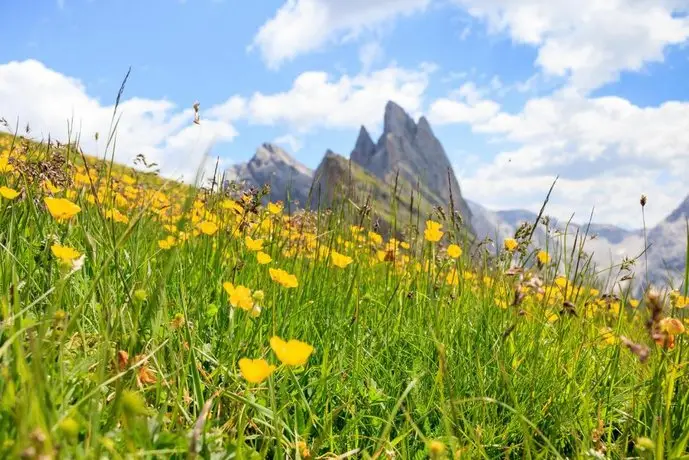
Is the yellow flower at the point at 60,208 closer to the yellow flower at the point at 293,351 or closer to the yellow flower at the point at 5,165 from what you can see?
the yellow flower at the point at 293,351

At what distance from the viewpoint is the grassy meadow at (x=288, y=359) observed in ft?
4.43

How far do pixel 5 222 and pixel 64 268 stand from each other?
1494 millimetres

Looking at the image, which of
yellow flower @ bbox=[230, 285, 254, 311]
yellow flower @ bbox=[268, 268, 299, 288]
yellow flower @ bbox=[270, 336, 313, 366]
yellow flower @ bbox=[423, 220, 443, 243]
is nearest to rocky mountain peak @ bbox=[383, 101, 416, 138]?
yellow flower @ bbox=[423, 220, 443, 243]

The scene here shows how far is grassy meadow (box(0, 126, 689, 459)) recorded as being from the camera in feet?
4.43

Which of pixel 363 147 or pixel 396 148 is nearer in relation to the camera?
pixel 396 148

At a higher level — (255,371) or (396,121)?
(396,121)

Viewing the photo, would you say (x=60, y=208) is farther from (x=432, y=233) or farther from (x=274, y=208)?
(x=432, y=233)

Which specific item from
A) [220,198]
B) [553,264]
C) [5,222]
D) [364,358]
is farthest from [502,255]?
[5,222]

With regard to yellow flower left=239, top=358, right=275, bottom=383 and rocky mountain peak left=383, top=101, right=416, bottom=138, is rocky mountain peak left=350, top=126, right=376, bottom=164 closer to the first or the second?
rocky mountain peak left=383, top=101, right=416, bottom=138

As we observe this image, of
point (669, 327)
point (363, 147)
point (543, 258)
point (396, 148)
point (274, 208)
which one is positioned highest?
point (363, 147)

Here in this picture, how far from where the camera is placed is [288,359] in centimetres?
135

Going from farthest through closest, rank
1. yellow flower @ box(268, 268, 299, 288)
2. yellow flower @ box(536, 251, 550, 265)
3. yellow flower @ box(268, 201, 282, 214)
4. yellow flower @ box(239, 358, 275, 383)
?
yellow flower @ box(268, 201, 282, 214) → yellow flower @ box(536, 251, 550, 265) → yellow flower @ box(268, 268, 299, 288) → yellow flower @ box(239, 358, 275, 383)

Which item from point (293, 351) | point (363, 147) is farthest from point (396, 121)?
point (293, 351)

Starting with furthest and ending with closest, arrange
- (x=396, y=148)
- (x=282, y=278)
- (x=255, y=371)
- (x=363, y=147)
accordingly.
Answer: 1. (x=363, y=147)
2. (x=396, y=148)
3. (x=282, y=278)
4. (x=255, y=371)
